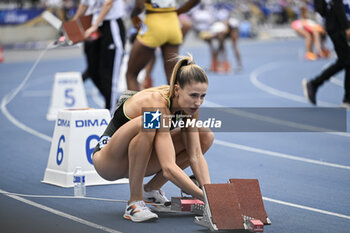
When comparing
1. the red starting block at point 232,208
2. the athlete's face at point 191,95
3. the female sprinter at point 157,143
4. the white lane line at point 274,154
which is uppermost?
the athlete's face at point 191,95

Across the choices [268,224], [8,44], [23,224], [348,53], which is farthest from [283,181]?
[8,44]

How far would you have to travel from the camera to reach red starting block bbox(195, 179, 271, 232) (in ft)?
14.1

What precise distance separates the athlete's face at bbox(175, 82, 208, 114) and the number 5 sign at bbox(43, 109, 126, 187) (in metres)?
1.65

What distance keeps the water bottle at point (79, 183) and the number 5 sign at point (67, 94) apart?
4.66 m

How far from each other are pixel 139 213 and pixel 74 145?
1474 mm

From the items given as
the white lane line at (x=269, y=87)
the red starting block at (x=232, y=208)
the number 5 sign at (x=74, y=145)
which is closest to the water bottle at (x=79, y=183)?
the number 5 sign at (x=74, y=145)

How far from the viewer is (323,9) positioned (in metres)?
10.1

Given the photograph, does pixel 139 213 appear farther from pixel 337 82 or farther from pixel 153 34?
pixel 337 82

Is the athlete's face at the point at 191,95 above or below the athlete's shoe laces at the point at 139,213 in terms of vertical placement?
above

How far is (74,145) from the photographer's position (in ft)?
19.5

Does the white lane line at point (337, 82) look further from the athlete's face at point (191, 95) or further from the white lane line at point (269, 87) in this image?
the athlete's face at point (191, 95)

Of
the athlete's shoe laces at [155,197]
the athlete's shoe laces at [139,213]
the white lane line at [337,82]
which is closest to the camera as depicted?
the athlete's shoe laces at [139,213]

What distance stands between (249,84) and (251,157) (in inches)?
315

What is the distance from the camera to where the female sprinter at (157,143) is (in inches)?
177
